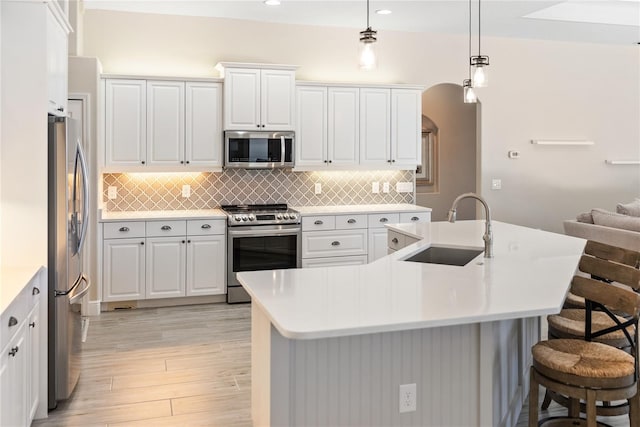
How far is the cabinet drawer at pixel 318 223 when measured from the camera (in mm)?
6121

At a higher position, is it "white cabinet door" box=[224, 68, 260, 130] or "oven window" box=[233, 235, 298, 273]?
"white cabinet door" box=[224, 68, 260, 130]

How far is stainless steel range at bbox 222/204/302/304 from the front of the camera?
5.88 meters

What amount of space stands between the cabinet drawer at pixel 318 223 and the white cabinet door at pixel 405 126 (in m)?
1.07

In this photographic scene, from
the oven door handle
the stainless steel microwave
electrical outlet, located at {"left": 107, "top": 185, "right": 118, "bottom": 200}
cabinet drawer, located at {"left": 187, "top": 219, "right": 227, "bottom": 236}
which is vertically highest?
the stainless steel microwave

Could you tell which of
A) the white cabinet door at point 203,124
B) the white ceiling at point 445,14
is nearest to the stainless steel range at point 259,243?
the white cabinet door at point 203,124

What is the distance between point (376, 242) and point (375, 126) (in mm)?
1278

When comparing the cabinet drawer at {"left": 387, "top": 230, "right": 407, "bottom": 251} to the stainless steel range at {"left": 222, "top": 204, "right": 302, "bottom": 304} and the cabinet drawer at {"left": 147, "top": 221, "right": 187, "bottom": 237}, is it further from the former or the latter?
the cabinet drawer at {"left": 147, "top": 221, "right": 187, "bottom": 237}

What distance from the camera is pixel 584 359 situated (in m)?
2.61

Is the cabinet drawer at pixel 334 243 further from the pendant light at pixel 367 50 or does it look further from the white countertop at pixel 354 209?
the pendant light at pixel 367 50

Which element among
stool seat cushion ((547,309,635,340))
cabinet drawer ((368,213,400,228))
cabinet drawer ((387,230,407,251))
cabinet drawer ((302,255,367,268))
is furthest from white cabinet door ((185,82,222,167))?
stool seat cushion ((547,309,635,340))

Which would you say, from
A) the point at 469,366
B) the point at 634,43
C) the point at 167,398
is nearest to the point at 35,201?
the point at 167,398

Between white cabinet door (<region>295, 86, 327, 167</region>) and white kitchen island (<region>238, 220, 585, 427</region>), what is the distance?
11.4 feet

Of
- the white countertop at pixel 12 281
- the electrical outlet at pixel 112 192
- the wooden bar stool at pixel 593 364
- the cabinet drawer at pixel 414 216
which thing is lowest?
the wooden bar stool at pixel 593 364

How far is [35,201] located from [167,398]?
137cm
